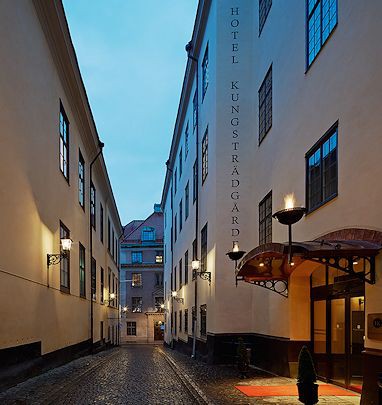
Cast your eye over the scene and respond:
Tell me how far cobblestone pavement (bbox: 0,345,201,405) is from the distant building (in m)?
49.4

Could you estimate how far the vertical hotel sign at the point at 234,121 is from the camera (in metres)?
19.1

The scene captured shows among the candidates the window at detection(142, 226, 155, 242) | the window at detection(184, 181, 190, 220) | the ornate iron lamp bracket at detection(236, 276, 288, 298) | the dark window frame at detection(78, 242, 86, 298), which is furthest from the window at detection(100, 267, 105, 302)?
the window at detection(142, 226, 155, 242)

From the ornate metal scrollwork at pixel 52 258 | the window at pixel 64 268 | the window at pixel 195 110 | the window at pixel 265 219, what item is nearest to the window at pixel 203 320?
the window at pixel 265 219

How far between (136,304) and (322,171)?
56997mm

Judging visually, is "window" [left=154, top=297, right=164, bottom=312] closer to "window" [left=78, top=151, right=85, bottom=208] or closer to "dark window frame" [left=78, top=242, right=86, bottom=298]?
"dark window frame" [left=78, top=242, right=86, bottom=298]

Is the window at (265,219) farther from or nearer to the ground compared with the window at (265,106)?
nearer to the ground

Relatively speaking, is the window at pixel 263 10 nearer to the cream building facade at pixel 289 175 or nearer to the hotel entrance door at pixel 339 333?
the cream building facade at pixel 289 175

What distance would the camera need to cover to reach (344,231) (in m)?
9.75

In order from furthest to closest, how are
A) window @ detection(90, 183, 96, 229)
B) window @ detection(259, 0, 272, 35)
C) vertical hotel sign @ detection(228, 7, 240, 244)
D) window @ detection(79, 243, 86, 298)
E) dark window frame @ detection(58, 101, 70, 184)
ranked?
window @ detection(90, 183, 96, 229), window @ detection(79, 243, 86, 298), vertical hotel sign @ detection(228, 7, 240, 244), dark window frame @ detection(58, 101, 70, 184), window @ detection(259, 0, 272, 35)

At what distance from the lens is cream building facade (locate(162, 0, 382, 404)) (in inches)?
362

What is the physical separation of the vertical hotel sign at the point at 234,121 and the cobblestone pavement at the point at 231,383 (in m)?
4.70

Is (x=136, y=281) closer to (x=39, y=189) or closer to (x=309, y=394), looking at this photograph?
(x=39, y=189)

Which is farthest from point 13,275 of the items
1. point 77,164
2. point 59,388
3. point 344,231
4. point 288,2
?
point 77,164

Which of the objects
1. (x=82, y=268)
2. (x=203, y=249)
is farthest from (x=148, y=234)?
(x=203, y=249)
